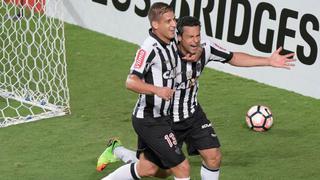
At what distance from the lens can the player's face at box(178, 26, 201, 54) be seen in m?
6.84

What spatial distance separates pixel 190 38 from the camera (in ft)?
22.5

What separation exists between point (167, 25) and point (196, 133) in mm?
982

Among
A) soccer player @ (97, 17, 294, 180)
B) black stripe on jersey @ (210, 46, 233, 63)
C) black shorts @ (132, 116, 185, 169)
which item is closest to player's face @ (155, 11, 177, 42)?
soccer player @ (97, 17, 294, 180)

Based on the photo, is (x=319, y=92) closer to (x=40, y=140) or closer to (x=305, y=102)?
(x=305, y=102)

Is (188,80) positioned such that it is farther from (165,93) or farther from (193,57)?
(165,93)

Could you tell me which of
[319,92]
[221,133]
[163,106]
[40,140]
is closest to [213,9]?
[319,92]

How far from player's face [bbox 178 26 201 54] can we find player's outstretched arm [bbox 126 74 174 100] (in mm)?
520

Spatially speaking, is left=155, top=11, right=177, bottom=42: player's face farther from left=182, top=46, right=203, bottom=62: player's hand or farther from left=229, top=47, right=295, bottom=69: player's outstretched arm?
left=229, top=47, right=295, bottom=69: player's outstretched arm

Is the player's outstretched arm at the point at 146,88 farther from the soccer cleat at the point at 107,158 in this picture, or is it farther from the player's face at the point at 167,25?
the soccer cleat at the point at 107,158

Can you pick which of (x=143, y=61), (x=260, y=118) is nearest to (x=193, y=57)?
(x=143, y=61)

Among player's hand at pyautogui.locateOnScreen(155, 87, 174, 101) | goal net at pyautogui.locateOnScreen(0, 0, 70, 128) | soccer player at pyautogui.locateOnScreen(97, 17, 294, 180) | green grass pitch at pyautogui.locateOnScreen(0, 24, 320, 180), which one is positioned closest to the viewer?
player's hand at pyautogui.locateOnScreen(155, 87, 174, 101)

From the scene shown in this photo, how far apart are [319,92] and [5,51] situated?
4459mm

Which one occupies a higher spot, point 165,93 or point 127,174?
point 165,93

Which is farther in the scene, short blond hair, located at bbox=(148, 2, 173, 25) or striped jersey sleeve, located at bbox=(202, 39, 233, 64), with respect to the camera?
striped jersey sleeve, located at bbox=(202, 39, 233, 64)
